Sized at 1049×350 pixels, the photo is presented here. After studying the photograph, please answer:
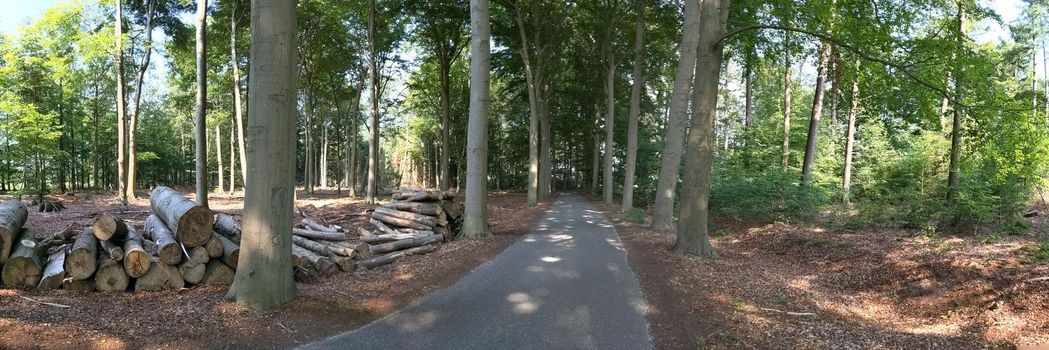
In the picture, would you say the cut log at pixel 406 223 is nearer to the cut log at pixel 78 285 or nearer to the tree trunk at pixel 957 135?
the cut log at pixel 78 285

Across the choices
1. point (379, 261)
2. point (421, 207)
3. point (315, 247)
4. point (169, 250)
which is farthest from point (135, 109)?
point (169, 250)

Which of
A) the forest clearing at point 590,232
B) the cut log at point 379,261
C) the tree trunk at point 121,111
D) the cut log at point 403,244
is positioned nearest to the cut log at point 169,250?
the forest clearing at point 590,232

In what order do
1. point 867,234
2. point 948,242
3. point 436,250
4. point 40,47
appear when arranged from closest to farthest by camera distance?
point 948,242 < point 436,250 < point 867,234 < point 40,47

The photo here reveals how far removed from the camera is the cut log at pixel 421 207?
13.2 meters

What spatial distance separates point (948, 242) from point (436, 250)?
1063cm

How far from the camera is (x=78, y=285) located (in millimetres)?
6125

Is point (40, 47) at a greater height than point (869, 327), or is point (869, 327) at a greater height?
point (40, 47)

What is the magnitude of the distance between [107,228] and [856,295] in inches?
432

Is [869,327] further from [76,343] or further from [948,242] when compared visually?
[76,343]

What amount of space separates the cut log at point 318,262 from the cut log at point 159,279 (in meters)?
1.64

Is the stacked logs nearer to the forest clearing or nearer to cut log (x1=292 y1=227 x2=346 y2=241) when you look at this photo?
the forest clearing

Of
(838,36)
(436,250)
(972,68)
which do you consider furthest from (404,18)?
(972,68)

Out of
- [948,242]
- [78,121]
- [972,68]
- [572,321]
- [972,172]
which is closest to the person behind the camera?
[572,321]

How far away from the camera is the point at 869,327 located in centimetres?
609
